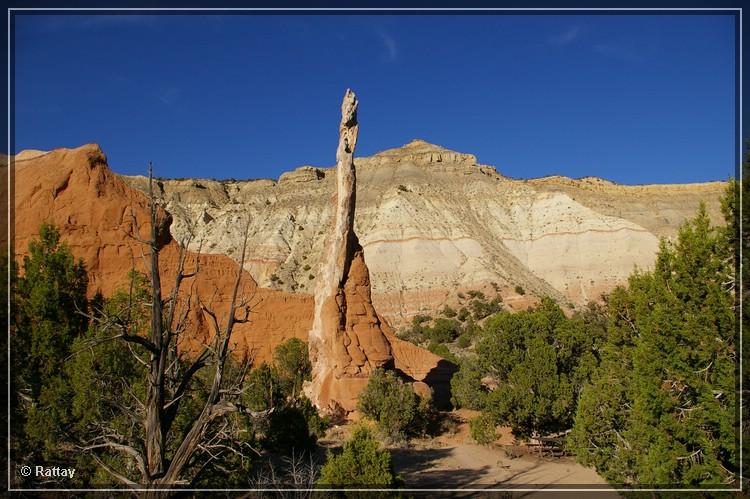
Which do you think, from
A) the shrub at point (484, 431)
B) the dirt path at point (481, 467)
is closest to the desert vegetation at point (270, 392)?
the dirt path at point (481, 467)

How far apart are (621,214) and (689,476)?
255ft

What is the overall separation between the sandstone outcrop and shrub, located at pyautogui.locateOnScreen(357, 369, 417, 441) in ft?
5.59

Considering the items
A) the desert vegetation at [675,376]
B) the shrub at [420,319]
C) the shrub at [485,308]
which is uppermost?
the desert vegetation at [675,376]

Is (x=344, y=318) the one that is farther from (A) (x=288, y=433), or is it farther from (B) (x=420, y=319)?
(B) (x=420, y=319)

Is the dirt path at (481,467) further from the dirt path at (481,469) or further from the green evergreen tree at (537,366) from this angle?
the green evergreen tree at (537,366)

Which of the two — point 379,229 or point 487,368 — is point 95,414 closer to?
point 487,368

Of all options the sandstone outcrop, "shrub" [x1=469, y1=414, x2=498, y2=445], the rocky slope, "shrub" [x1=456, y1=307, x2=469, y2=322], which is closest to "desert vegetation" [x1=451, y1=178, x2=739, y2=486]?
"shrub" [x1=469, y1=414, x2=498, y2=445]

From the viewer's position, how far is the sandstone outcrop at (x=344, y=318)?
2952cm

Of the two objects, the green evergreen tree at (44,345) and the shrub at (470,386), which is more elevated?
the green evergreen tree at (44,345)

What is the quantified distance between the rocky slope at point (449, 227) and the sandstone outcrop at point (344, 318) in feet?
99.8

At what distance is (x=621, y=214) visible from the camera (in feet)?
277

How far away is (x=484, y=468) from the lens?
22.3m

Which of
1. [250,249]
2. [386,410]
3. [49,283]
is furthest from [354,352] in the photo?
[250,249]

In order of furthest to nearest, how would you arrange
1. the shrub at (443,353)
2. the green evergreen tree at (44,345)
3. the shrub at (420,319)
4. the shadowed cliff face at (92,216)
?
the shrub at (420,319) < the shrub at (443,353) < the shadowed cliff face at (92,216) < the green evergreen tree at (44,345)
